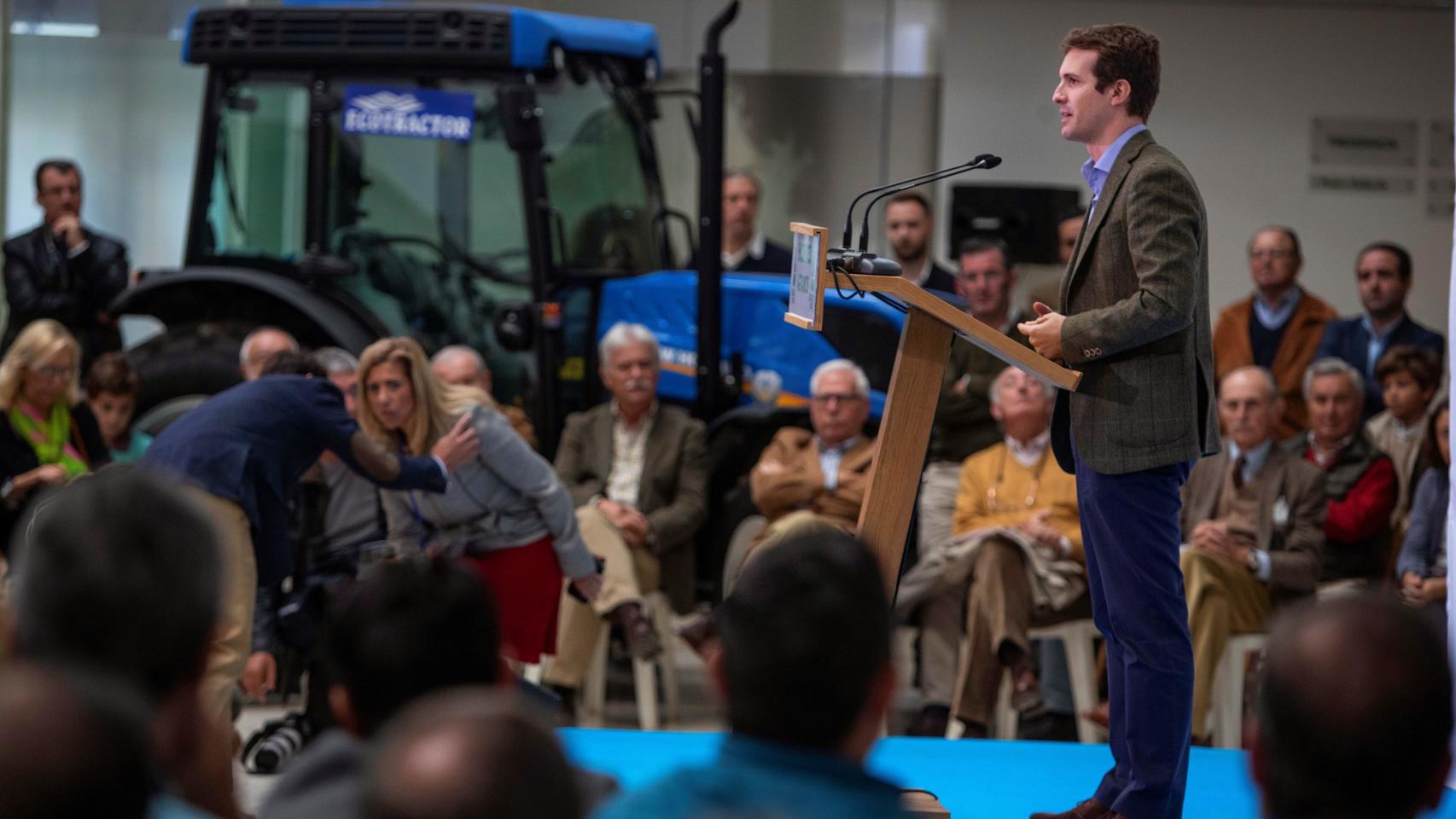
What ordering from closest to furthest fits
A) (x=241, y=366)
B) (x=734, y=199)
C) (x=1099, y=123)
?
1. (x=1099, y=123)
2. (x=241, y=366)
3. (x=734, y=199)

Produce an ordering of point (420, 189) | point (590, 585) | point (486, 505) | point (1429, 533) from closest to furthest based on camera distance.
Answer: point (486, 505) < point (590, 585) < point (1429, 533) < point (420, 189)

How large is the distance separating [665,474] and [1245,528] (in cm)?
165

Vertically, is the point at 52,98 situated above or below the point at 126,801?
above

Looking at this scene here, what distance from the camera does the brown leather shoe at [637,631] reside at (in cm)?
490

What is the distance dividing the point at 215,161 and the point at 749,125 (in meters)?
3.35

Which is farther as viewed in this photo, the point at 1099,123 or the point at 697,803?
the point at 1099,123

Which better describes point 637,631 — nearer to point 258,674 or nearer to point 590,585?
point 590,585

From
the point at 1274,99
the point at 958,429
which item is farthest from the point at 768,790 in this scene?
the point at 1274,99

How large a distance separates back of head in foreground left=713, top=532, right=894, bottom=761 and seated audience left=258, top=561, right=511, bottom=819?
0.88 ft

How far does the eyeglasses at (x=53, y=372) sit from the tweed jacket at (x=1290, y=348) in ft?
11.6

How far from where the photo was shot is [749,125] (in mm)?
8719

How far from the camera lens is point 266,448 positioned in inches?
144

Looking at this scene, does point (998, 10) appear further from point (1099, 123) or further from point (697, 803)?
point (697, 803)

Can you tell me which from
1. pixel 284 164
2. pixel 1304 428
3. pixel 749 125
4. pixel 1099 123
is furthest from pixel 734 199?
pixel 1099 123
